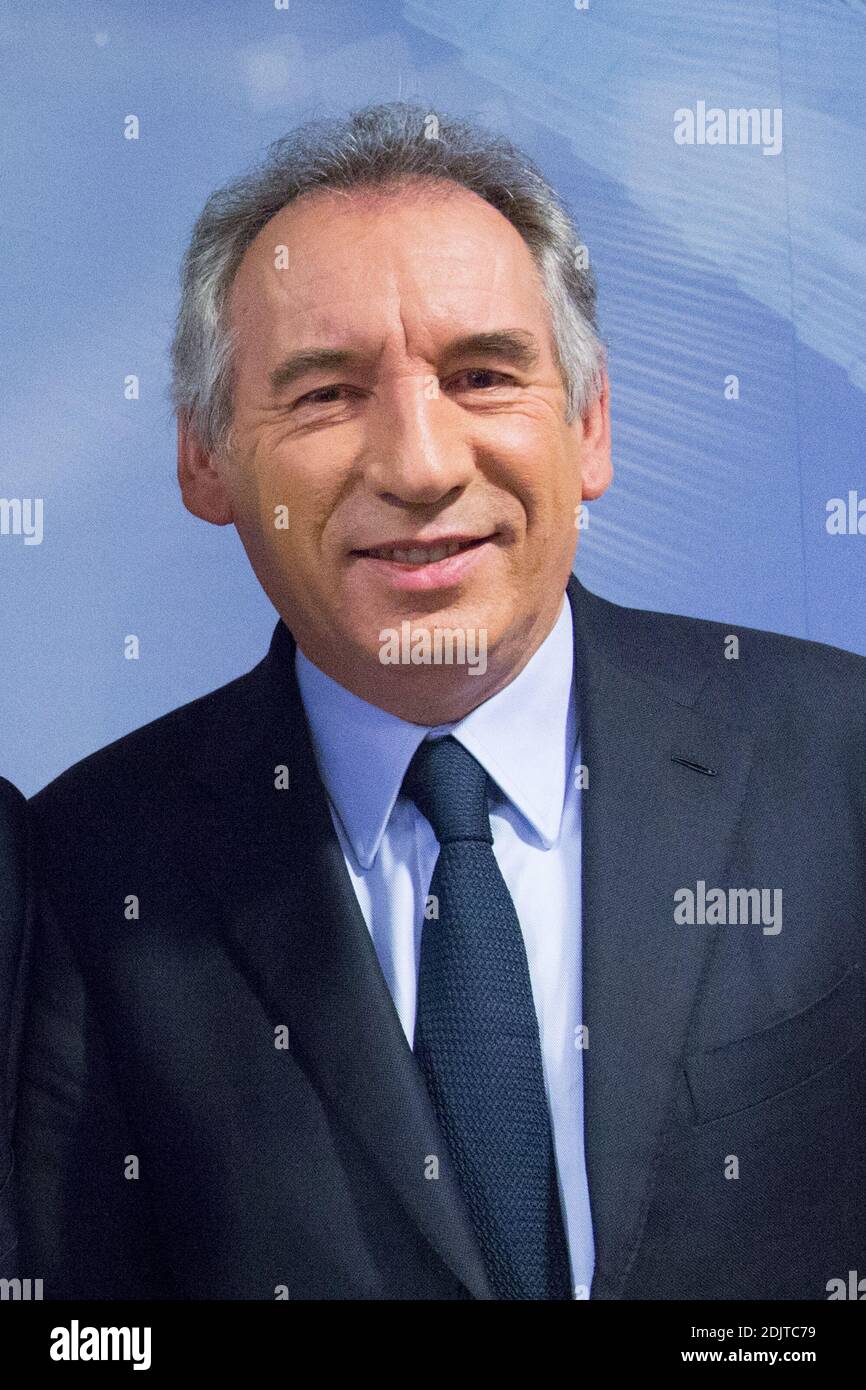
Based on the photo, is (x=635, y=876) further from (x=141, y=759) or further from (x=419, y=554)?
(x=141, y=759)

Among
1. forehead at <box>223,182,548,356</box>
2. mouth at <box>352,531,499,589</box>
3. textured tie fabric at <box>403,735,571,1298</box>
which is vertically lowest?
textured tie fabric at <box>403,735,571,1298</box>

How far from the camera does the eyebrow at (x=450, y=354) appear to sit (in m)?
2.27

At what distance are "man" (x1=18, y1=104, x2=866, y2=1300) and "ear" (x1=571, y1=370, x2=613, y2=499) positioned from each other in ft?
0.23

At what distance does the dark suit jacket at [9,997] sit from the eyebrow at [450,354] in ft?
2.49

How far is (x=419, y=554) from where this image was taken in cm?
230

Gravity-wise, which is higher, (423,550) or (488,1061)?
(423,550)

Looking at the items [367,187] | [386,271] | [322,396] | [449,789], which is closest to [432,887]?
[449,789]

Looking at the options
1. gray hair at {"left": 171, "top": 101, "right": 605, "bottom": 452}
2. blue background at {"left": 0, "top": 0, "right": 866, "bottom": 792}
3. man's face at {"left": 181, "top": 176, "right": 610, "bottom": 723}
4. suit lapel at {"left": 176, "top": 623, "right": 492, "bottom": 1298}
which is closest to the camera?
suit lapel at {"left": 176, "top": 623, "right": 492, "bottom": 1298}

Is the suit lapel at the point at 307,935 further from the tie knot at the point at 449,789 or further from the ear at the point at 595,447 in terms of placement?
the ear at the point at 595,447

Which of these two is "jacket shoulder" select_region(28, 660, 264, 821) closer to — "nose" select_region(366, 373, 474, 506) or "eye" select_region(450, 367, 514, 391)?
"nose" select_region(366, 373, 474, 506)

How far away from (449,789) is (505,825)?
11 centimetres

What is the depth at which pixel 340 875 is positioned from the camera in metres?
2.25

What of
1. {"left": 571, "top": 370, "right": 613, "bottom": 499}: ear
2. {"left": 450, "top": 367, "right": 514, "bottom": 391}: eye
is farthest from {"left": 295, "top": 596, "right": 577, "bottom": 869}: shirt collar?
{"left": 450, "top": 367, "right": 514, "bottom": 391}: eye

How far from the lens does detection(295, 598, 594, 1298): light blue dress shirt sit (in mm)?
2268
